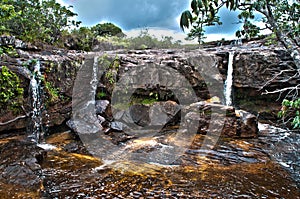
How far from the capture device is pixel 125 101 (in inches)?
354

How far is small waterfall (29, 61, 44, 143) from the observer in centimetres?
687

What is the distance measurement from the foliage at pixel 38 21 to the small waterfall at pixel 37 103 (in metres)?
3.10

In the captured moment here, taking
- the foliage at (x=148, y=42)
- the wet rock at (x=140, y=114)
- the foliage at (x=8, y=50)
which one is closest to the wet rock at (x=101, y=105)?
the wet rock at (x=140, y=114)

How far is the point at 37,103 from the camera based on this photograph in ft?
23.0

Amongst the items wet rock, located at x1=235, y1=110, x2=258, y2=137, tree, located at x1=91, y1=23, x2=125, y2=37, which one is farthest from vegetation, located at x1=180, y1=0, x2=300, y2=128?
tree, located at x1=91, y1=23, x2=125, y2=37

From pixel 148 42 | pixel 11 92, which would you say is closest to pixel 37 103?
pixel 11 92

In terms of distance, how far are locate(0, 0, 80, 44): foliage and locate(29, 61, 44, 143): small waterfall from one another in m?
3.10

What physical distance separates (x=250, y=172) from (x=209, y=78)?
5.89 meters

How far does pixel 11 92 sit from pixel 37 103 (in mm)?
856

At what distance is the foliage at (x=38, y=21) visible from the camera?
976cm

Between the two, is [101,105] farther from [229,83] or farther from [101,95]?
[229,83]

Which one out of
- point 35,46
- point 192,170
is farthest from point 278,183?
point 35,46

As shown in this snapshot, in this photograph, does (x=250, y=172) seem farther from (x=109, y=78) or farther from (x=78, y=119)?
(x=109, y=78)

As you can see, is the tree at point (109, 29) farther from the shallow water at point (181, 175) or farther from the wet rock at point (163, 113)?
the shallow water at point (181, 175)
